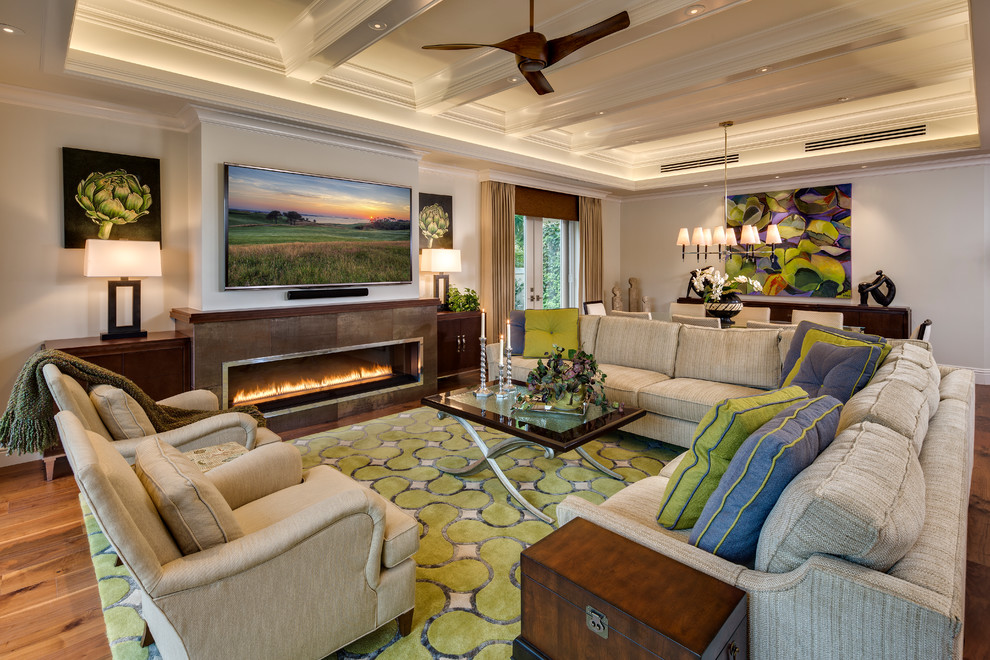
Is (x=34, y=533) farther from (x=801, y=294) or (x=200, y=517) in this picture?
(x=801, y=294)

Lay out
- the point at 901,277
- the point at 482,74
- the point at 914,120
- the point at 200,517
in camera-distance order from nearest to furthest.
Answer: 1. the point at 200,517
2. the point at 482,74
3. the point at 914,120
4. the point at 901,277

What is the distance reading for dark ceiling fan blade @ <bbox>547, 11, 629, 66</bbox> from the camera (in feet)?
8.39

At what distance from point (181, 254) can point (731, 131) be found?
235 inches

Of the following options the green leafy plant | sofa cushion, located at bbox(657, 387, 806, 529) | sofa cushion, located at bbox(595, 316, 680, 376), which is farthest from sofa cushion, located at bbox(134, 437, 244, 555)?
the green leafy plant

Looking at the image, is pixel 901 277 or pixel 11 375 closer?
pixel 11 375

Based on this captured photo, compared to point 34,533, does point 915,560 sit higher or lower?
higher

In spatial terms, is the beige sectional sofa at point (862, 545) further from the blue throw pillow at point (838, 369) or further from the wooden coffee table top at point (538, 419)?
the wooden coffee table top at point (538, 419)

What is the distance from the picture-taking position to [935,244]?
5.84m

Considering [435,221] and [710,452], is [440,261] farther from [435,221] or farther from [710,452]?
[710,452]

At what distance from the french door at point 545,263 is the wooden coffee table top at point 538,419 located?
3815 millimetres

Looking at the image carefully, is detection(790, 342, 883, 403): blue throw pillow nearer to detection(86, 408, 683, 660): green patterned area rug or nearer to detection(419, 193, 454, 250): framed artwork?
detection(86, 408, 683, 660): green patterned area rug

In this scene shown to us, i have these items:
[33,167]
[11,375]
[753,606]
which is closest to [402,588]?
[753,606]

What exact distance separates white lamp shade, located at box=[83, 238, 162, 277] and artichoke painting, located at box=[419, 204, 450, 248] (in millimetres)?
2679

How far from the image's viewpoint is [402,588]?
180cm
